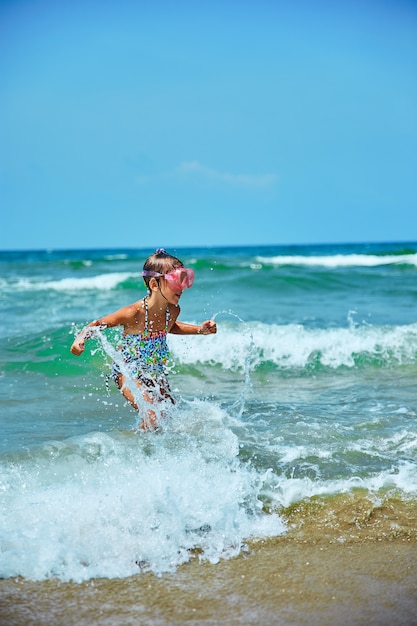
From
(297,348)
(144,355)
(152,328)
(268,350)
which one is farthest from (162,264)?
(297,348)

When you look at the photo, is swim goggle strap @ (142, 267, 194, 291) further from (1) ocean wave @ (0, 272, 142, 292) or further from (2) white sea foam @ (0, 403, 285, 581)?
(1) ocean wave @ (0, 272, 142, 292)

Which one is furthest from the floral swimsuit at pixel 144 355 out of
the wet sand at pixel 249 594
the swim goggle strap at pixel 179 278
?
the wet sand at pixel 249 594

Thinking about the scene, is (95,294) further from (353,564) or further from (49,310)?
(353,564)

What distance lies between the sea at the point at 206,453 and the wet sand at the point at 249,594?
104 mm

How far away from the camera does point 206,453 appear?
12.6 ft

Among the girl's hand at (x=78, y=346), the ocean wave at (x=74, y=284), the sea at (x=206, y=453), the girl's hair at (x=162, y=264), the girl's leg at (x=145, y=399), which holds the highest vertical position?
the girl's hair at (x=162, y=264)

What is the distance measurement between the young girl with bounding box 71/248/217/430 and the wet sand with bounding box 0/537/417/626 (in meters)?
1.70

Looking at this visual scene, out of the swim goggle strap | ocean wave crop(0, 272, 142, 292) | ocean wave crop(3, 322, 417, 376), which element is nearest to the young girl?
the swim goggle strap

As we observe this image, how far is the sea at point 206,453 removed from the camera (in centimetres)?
297

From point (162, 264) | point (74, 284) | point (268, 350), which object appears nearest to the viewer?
point (162, 264)

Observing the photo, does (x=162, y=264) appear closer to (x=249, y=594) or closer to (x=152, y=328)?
(x=152, y=328)

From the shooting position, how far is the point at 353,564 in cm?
280

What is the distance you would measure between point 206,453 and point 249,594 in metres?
1.32

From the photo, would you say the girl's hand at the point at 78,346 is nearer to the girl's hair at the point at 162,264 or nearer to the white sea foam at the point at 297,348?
the girl's hair at the point at 162,264
